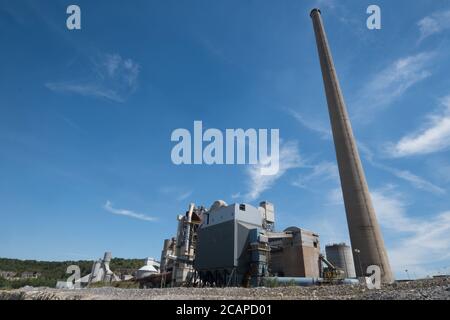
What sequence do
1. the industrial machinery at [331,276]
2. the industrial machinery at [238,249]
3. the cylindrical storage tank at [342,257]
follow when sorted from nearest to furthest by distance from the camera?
1. the industrial machinery at [331,276]
2. the industrial machinery at [238,249]
3. the cylindrical storage tank at [342,257]

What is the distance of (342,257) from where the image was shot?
127 ft

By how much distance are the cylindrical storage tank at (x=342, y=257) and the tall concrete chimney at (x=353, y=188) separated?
14071 millimetres

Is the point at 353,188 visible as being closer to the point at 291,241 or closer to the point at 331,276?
the point at 331,276

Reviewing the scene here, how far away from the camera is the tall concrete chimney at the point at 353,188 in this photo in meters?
24.5

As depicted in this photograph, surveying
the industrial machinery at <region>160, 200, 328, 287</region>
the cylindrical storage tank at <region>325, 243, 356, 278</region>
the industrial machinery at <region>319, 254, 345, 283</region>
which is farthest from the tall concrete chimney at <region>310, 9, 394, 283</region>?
the cylindrical storage tank at <region>325, 243, 356, 278</region>

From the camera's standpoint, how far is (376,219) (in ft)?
84.1

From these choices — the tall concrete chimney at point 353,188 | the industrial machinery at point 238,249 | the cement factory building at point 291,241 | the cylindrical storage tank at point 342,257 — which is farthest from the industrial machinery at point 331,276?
the cylindrical storage tank at point 342,257

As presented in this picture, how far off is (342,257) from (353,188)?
16.9 m

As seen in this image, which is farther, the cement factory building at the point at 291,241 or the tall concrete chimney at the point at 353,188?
the cement factory building at the point at 291,241

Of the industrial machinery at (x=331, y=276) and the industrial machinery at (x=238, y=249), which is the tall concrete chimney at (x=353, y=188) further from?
the industrial machinery at (x=238, y=249)

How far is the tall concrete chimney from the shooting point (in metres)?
24.5

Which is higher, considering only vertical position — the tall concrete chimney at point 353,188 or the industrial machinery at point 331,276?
the tall concrete chimney at point 353,188
